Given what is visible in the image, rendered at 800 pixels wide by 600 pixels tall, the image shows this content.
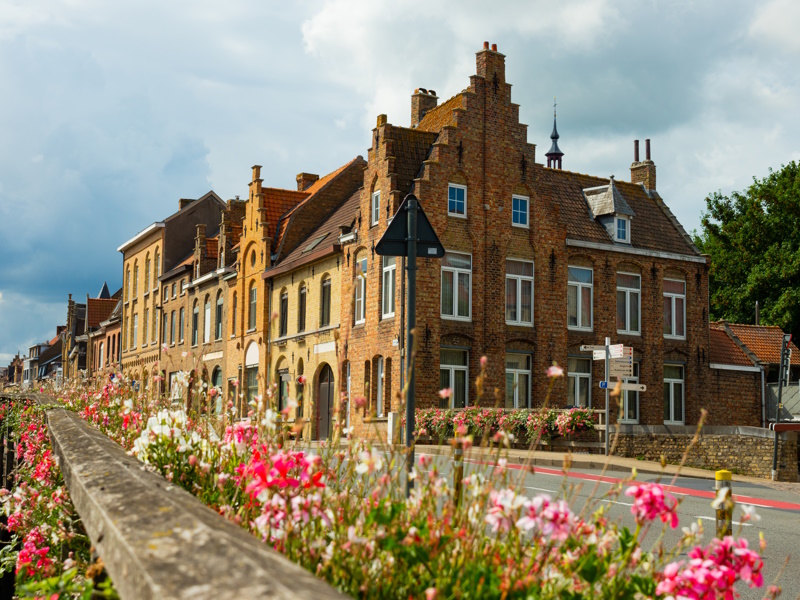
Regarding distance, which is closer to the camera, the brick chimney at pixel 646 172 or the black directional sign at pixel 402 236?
the black directional sign at pixel 402 236

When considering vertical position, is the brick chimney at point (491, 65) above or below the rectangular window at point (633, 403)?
above

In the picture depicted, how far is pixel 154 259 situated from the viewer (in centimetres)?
5856

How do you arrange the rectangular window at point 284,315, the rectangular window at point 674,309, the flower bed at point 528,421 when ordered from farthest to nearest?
1. the rectangular window at point 284,315
2. the rectangular window at point 674,309
3. the flower bed at point 528,421

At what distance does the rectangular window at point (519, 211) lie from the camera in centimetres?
3266

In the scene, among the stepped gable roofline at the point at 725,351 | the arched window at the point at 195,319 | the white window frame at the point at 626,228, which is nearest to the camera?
the white window frame at the point at 626,228

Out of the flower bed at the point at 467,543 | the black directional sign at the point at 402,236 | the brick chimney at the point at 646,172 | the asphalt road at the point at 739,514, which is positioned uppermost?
the brick chimney at the point at 646,172

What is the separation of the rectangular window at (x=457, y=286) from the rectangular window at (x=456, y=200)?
137 centimetres

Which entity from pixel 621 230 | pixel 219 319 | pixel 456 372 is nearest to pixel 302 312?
pixel 456 372

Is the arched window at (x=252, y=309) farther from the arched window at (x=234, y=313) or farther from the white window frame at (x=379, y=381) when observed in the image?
the white window frame at (x=379, y=381)

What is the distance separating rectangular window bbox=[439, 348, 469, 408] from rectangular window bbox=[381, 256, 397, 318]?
2.22m

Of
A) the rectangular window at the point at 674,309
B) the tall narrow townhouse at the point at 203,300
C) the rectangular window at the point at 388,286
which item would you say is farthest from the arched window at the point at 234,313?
the rectangular window at the point at 674,309

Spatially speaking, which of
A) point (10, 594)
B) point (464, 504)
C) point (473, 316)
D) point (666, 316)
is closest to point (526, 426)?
point (473, 316)

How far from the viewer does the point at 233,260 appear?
150 ft

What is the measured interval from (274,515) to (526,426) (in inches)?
982
